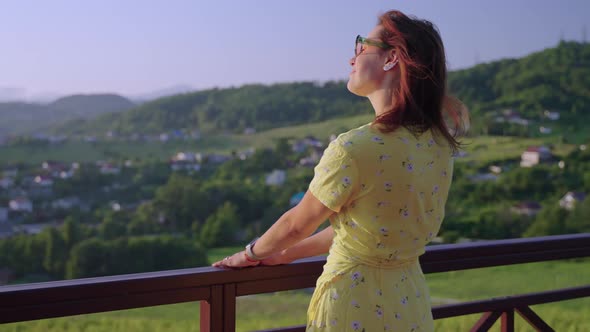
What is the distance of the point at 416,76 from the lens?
1.13 meters

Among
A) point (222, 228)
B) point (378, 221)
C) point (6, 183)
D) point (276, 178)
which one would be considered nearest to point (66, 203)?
point (6, 183)

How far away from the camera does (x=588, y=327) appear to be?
8.06 ft

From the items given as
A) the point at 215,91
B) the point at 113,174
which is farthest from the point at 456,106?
the point at 215,91

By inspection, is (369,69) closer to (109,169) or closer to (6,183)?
(109,169)

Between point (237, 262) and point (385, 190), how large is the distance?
1.33ft

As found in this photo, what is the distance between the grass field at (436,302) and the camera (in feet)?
7.91

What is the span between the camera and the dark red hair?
113cm

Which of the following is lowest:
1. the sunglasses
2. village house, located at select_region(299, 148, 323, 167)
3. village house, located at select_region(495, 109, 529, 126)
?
village house, located at select_region(299, 148, 323, 167)

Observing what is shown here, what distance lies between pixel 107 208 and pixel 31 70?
29656mm

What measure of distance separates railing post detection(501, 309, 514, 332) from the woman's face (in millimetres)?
968

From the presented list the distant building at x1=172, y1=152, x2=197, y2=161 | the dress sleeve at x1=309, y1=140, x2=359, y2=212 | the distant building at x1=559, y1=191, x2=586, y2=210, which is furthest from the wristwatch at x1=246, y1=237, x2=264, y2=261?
the distant building at x1=172, y1=152, x2=197, y2=161

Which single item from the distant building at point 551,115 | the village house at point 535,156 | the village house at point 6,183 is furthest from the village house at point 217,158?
the distant building at point 551,115

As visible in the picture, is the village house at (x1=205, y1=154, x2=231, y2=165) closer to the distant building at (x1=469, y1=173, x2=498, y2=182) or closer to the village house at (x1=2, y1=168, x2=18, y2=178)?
the village house at (x1=2, y1=168, x2=18, y2=178)

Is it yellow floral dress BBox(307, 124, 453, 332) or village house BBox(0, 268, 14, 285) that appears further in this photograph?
village house BBox(0, 268, 14, 285)
